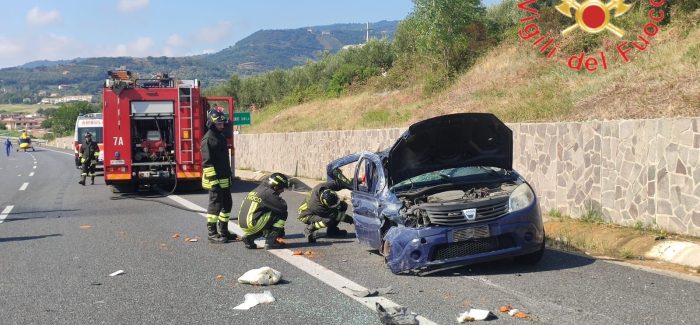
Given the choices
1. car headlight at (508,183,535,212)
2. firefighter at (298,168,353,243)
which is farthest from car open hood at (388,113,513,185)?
firefighter at (298,168,353,243)

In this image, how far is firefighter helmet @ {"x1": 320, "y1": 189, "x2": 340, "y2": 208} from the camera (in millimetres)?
10539

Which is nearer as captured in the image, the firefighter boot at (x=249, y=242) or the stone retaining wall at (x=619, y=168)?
Answer: the stone retaining wall at (x=619, y=168)

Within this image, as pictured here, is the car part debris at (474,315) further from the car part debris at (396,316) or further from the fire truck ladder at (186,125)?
the fire truck ladder at (186,125)

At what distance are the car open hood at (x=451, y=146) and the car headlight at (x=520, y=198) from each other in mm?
857

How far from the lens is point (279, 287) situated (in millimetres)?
7449

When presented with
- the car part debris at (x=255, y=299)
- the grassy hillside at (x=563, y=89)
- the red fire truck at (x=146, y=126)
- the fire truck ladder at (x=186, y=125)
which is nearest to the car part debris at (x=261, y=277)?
the car part debris at (x=255, y=299)

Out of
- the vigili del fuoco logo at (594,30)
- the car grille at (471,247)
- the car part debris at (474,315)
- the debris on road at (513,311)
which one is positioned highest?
the vigili del fuoco logo at (594,30)

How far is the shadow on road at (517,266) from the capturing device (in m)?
7.92

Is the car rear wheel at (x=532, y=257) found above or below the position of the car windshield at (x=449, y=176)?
below

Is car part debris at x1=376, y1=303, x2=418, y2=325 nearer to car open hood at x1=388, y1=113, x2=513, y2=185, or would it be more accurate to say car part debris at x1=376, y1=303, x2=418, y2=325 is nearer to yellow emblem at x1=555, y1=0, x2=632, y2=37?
car open hood at x1=388, y1=113, x2=513, y2=185

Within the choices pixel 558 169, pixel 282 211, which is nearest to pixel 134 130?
pixel 282 211

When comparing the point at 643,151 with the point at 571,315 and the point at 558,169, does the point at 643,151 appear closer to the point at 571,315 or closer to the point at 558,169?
the point at 558,169

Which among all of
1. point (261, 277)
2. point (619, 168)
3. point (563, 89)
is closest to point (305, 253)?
point (261, 277)

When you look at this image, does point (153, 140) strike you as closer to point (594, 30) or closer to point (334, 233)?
point (334, 233)
